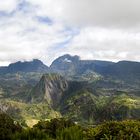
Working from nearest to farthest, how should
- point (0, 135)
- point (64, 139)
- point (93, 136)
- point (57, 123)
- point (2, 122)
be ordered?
point (64, 139) → point (93, 136) → point (0, 135) → point (57, 123) → point (2, 122)

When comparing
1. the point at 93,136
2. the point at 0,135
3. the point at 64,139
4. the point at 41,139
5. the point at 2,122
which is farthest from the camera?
the point at 2,122

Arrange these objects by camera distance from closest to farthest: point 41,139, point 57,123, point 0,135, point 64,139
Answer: point 64,139, point 41,139, point 0,135, point 57,123

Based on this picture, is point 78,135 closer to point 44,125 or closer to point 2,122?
point 44,125

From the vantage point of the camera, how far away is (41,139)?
62812 millimetres

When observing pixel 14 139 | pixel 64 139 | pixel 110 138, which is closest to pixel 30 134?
pixel 14 139

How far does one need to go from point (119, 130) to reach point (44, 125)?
249 feet

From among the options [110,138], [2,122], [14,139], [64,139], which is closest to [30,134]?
[14,139]

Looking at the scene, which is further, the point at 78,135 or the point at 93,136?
the point at 93,136

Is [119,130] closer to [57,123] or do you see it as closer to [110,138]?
[110,138]

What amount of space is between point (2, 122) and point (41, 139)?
88.3 m

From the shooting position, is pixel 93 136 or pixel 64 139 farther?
pixel 93 136

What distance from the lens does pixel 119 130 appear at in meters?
64.4

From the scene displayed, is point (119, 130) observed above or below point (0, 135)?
above

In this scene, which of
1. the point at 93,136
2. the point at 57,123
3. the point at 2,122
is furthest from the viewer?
the point at 2,122
